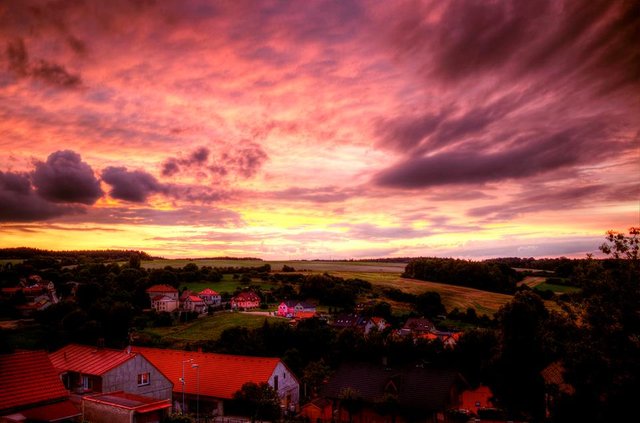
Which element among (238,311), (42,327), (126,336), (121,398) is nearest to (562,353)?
(121,398)

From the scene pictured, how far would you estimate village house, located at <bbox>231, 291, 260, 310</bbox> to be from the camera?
113m

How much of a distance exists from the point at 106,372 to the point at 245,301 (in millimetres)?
80792

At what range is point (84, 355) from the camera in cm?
3984

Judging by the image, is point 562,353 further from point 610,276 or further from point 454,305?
point 454,305

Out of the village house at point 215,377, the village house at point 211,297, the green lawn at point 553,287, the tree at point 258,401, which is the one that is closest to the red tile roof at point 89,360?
the village house at point 215,377

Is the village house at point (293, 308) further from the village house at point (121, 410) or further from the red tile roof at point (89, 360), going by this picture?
the village house at point (121, 410)

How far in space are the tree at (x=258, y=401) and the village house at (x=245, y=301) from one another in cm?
6917

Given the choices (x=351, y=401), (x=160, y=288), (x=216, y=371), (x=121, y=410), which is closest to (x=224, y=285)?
(x=160, y=288)

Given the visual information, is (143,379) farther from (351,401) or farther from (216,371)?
(351,401)

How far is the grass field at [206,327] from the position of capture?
78500 millimetres

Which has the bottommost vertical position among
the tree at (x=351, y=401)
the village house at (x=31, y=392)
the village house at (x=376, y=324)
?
the village house at (x=376, y=324)

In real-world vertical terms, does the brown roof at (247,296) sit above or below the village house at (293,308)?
above

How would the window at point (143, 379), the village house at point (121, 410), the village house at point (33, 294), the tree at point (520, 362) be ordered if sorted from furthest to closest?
the village house at point (33, 294)
the window at point (143, 379)
the tree at point (520, 362)
the village house at point (121, 410)

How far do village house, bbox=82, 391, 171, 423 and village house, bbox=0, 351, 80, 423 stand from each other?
2.51m
